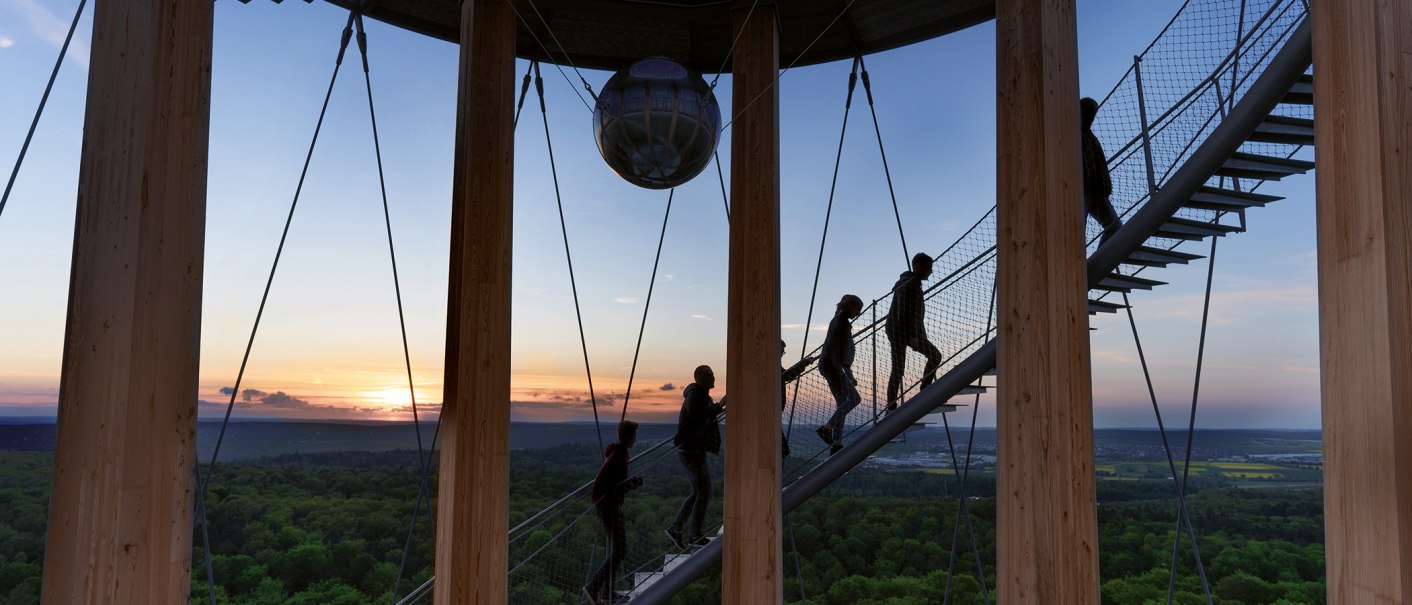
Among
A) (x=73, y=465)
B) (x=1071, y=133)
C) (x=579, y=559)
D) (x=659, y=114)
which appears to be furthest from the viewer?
(x=579, y=559)

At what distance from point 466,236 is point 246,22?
15.4 m

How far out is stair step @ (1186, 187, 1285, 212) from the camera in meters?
6.99

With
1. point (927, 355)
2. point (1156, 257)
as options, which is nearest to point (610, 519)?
point (927, 355)

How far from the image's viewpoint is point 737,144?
570 centimetres

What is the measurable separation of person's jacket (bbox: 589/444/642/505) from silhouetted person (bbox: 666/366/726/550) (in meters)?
0.47

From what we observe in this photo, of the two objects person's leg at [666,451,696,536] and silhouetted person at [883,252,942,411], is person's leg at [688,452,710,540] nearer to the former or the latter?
person's leg at [666,451,696,536]

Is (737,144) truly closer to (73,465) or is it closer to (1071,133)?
(1071,133)

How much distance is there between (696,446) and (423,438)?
63.3ft

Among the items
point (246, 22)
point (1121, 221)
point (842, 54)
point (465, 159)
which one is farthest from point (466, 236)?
point (246, 22)

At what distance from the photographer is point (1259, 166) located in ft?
22.6

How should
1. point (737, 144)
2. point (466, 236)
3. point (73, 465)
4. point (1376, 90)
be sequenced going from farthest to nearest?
point (737, 144)
point (466, 236)
point (73, 465)
point (1376, 90)

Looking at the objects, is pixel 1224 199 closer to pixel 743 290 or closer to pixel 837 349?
pixel 837 349

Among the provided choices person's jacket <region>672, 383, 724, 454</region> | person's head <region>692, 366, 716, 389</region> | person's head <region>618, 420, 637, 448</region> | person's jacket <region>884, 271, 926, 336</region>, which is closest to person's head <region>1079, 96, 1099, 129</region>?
person's jacket <region>884, 271, 926, 336</region>

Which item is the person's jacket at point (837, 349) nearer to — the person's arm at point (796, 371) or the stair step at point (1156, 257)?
the person's arm at point (796, 371)
